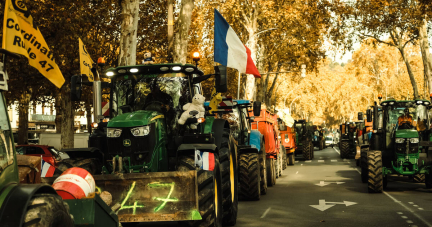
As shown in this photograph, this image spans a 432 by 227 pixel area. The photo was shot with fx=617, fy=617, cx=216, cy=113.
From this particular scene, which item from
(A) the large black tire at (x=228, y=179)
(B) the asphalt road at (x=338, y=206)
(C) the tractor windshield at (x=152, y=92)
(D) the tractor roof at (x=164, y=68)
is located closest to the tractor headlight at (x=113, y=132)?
(C) the tractor windshield at (x=152, y=92)

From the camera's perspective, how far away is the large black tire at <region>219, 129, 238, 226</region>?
978 centimetres

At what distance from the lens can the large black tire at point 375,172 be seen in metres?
15.5

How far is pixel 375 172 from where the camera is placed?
15.6 m

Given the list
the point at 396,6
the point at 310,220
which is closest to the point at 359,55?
the point at 396,6

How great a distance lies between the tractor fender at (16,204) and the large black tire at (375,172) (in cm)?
1222

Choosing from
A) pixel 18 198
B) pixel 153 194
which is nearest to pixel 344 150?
pixel 153 194

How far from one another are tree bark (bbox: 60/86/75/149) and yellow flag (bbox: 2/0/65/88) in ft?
71.4

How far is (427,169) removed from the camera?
637 inches

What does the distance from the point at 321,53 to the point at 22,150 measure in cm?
3320

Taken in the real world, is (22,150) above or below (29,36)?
below

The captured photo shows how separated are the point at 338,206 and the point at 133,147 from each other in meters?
6.19

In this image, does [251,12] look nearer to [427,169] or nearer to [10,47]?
[427,169]

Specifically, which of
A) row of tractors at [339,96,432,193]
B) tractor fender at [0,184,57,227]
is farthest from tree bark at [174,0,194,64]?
tractor fender at [0,184,57,227]

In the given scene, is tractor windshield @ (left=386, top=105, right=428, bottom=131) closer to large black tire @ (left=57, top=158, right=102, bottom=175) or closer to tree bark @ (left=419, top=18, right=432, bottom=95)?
large black tire @ (left=57, top=158, right=102, bottom=175)
